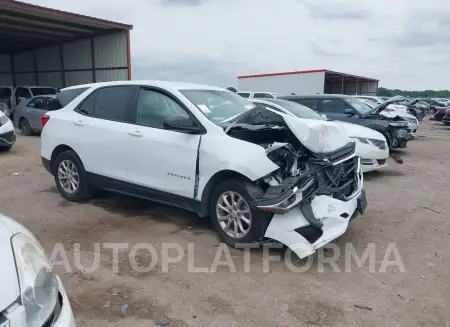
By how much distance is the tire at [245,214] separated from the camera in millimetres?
3729

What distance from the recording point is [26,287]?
5.10ft

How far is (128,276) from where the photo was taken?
11.3 ft

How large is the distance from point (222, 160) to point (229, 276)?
113cm

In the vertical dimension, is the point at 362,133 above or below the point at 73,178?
above

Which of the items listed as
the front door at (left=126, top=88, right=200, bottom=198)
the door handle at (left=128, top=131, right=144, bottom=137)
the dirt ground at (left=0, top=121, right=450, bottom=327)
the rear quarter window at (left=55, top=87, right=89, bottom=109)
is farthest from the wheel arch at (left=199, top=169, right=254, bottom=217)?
the rear quarter window at (left=55, top=87, right=89, bottom=109)

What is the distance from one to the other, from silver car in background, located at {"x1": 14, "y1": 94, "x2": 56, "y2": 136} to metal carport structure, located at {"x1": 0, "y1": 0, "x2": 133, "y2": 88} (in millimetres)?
3370

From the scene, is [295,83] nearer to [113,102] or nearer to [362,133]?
[362,133]

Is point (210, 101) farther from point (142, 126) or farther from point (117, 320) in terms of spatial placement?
point (117, 320)

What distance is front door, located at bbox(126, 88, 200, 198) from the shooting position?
4203mm

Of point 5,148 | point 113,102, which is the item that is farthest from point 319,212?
point 5,148

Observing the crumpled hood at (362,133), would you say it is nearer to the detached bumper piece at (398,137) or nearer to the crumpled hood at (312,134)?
the detached bumper piece at (398,137)

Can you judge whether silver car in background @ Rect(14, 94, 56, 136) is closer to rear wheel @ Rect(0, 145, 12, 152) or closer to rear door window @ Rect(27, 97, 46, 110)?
rear door window @ Rect(27, 97, 46, 110)

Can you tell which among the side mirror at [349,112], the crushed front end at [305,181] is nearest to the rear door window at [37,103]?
the side mirror at [349,112]

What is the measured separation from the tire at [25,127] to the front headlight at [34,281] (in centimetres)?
1300
